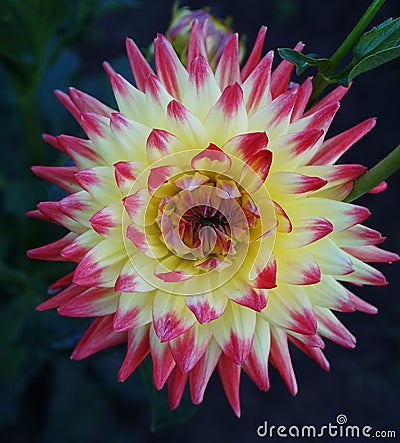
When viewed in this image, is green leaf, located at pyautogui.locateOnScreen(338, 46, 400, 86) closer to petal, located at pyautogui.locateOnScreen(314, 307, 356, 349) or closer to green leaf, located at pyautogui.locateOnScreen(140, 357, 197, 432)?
petal, located at pyautogui.locateOnScreen(314, 307, 356, 349)

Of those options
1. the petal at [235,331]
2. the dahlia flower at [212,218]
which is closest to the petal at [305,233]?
the dahlia flower at [212,218]

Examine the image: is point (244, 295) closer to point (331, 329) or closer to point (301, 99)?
point (331, 329)

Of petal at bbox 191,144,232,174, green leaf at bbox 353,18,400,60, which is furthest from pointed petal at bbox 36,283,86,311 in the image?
green leaf at bbox 353,18,400,60

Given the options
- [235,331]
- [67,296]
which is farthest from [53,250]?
[235,331]

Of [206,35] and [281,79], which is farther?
[206,35]

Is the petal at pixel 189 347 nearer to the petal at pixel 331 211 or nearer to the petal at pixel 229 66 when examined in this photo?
the petal at pixel 331 211

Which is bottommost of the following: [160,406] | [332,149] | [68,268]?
[160,406]
